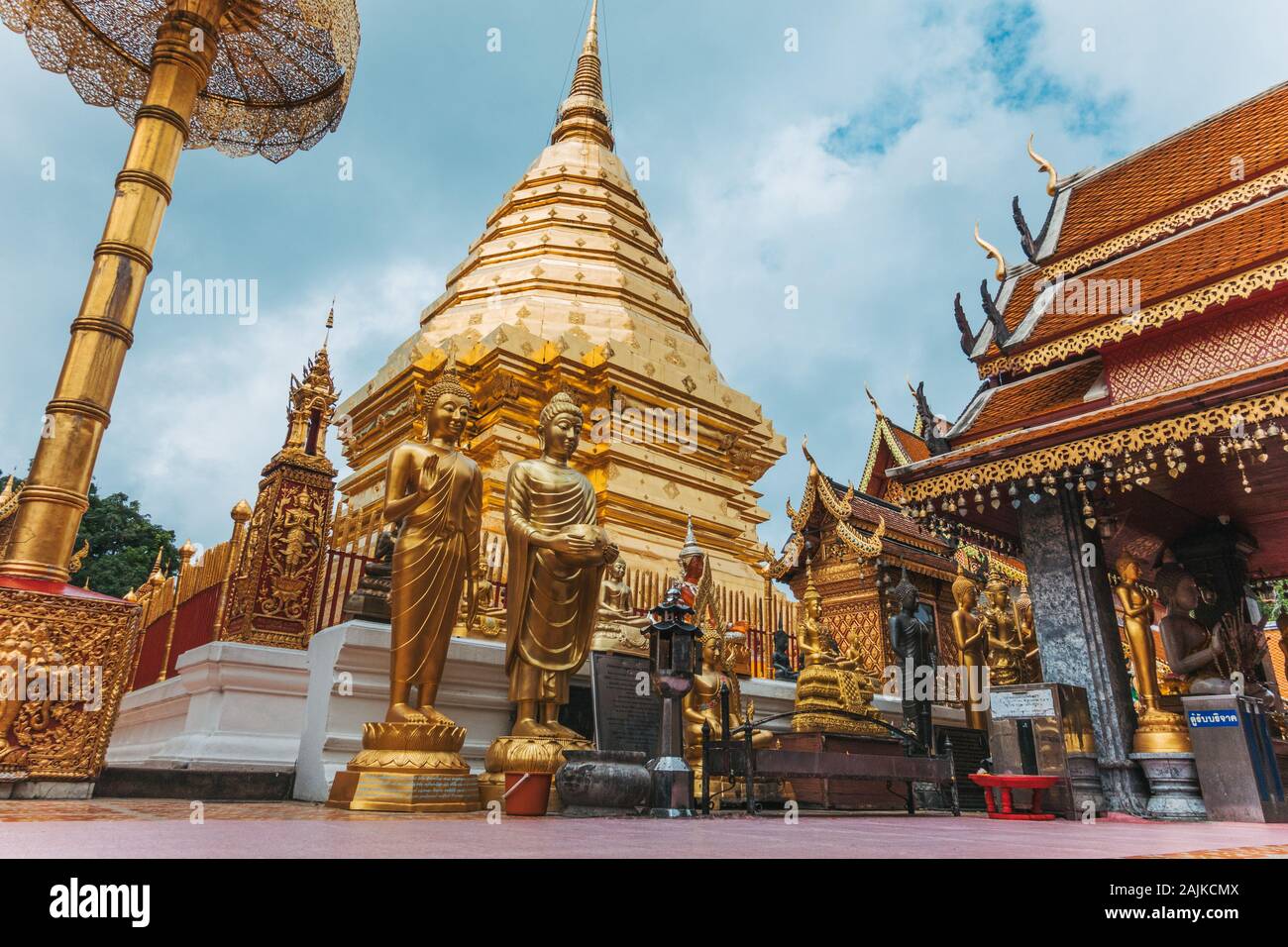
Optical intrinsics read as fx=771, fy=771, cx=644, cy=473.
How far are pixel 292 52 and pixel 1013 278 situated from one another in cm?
703

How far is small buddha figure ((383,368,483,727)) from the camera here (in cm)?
434

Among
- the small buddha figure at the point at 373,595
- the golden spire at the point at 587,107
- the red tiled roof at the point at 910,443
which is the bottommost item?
the small buddha figure at the point at 373,595

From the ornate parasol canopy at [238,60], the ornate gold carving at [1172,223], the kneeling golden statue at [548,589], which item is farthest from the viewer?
the ornate parasol canopy at [238,60]

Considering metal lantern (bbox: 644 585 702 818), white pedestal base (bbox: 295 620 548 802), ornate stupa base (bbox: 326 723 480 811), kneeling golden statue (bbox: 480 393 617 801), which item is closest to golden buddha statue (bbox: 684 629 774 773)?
metal lantern (bbox: 644 585 702 818)

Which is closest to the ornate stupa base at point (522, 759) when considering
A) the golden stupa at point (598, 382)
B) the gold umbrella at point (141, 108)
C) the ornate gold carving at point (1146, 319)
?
the gold umbrella at point (141, 108)

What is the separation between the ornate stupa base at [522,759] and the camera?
4.33 m

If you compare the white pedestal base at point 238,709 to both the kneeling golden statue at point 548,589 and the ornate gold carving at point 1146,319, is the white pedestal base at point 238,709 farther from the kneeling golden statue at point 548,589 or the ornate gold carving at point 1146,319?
the ornate gold carving at point 1146,319

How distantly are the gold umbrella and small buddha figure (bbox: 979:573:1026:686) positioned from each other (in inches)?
309

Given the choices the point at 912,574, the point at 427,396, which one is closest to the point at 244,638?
the point at 427,396

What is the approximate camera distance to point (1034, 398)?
660 cm

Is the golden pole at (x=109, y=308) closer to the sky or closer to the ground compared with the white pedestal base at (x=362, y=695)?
closer to the sky

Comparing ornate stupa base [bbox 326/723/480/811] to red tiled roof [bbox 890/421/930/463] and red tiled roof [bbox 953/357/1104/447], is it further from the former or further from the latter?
red tiled roof [bbox 890/421/930/463]

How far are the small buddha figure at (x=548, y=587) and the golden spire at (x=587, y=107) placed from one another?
1300 centimetres
